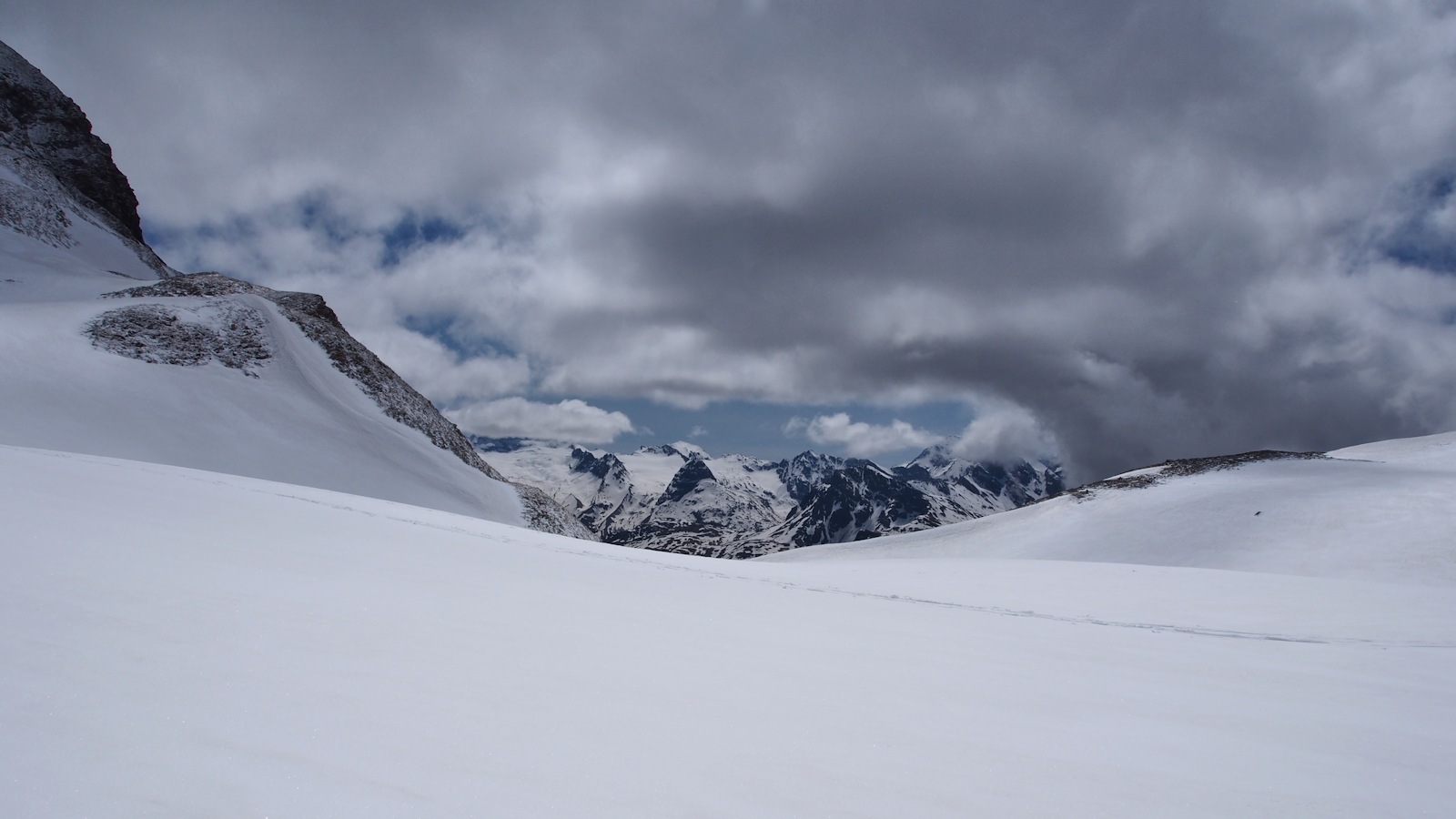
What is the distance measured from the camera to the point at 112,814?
2.31 meters

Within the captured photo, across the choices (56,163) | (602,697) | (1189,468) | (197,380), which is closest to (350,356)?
(197,380)

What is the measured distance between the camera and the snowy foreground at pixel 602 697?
111 inches

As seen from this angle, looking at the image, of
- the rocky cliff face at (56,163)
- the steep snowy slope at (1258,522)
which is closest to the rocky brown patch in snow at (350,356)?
the rocky cliff face at (56,163)

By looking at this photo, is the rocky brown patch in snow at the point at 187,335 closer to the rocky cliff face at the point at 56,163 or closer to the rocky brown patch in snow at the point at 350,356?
the rocky brown patch in snow at the point at 350,356

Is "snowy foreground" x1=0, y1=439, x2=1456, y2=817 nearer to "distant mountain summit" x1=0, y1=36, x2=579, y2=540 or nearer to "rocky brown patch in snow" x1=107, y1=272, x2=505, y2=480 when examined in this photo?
"distant mountain summit" x1=0, y1=36, x2=579, y2=540

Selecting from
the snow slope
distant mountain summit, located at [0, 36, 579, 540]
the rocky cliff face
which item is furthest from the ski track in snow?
the rocky cliff face

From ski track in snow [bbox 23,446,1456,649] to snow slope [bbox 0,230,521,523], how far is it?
54.0ft

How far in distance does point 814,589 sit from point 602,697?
798 cm

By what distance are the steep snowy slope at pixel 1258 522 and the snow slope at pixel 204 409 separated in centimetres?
2731

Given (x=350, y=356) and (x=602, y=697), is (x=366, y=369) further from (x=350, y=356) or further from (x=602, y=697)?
(x=602, y=697)

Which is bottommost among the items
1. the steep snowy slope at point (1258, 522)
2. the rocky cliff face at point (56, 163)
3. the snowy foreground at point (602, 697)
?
the snowy foreground at point (602, 697)

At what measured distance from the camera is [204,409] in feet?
112

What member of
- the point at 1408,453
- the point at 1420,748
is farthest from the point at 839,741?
the point at 1408,453

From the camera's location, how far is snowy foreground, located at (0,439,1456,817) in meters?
2.83
